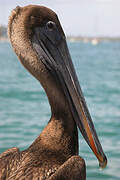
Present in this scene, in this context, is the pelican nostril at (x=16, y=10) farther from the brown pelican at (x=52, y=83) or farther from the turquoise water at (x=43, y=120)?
the turquoise water at (x=43, y=120)

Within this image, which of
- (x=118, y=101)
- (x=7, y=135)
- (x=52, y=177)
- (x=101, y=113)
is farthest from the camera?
(x=118, y=101)

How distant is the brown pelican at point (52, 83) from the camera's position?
301 cm

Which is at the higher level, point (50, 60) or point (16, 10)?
point (16, 10)

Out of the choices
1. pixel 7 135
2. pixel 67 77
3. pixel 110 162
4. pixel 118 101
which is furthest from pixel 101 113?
pixel 67 77

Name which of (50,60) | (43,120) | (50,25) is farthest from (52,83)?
(43,120)

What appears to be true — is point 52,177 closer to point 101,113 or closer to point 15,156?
point 15,156

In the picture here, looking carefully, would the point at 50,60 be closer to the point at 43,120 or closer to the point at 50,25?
the point at 50,25

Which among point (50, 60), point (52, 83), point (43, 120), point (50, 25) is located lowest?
point (52, 83)

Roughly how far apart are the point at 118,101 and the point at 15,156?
33.3 ft

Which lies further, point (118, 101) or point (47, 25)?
point (118, 101)

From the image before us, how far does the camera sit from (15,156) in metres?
2.97

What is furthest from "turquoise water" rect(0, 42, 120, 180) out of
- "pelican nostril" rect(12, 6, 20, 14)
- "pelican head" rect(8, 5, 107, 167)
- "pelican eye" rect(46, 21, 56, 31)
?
"pelican nostril" rect(12, 6, 20, 14)

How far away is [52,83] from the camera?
3.11 metres

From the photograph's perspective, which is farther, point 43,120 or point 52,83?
point 43,120
